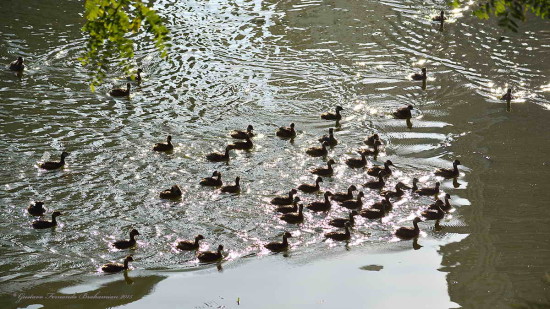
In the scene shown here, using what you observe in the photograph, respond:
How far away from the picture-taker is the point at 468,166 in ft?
64.5

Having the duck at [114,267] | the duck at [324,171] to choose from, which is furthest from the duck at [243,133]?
the duck at [114,267]

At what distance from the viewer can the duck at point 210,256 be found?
15.6 metres

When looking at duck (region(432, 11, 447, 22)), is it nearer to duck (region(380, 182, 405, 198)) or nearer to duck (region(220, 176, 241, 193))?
duck (region(380, 182, 405, 198))

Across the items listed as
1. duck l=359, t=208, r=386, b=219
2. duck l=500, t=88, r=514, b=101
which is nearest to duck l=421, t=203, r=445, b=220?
duck l=359, t=208, r=386, b=219

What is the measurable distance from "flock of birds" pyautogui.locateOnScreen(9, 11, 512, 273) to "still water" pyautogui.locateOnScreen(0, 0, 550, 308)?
0.18 m

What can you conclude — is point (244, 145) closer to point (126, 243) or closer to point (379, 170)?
point (379, 170)

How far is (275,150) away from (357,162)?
1845 mm

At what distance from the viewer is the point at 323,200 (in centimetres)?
1827

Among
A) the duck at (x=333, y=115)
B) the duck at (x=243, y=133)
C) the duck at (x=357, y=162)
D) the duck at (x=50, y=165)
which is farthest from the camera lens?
the duck at (x=333, y=115)

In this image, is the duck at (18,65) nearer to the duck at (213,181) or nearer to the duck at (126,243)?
the duck at (213,181)

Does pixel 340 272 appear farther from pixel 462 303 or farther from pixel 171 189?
pixel 171 189

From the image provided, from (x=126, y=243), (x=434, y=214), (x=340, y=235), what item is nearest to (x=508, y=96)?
(x=434, y=214)

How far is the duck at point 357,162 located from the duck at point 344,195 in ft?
4.23

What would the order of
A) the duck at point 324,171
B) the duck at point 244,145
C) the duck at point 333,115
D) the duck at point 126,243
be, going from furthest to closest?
the duck at point 333,115 → the duck at point 244,145 → the duck at point 324,171 → the duck at point 126,243
